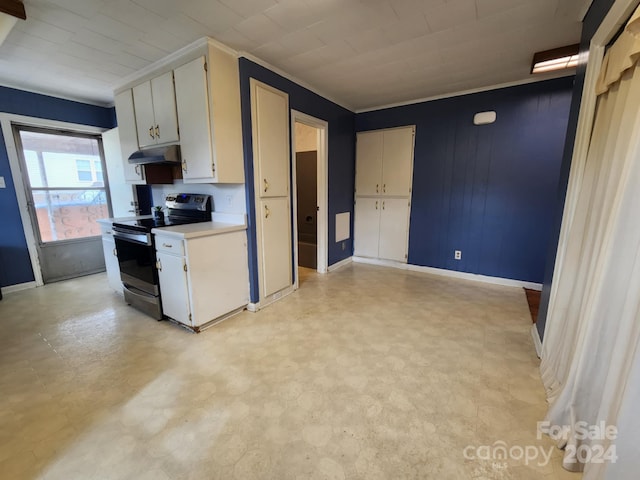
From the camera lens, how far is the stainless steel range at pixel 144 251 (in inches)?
96.2

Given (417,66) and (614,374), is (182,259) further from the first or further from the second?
(417,66)

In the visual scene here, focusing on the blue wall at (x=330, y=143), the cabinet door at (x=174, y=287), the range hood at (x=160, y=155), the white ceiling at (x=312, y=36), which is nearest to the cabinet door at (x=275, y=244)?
the blue wall at (x=330, y=143)

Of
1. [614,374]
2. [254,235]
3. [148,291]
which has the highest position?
[254,235]

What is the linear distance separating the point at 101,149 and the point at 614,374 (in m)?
5.68

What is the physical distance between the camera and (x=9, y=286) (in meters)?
3.24

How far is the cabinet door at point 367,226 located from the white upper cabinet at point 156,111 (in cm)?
284

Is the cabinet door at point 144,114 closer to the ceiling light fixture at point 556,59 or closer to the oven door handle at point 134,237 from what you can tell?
the oven door handle at point 134,237

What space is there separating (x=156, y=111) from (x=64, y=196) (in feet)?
7.42

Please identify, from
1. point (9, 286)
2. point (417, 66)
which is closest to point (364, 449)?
point (417, 66)

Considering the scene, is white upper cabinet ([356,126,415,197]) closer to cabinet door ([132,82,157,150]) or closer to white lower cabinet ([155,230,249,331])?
white lower cabinet ([155,230,249,331])

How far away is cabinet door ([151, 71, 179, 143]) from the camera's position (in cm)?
254

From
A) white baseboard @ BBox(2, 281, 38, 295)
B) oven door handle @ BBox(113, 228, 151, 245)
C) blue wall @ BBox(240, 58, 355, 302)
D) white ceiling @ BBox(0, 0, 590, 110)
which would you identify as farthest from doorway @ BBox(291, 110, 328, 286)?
white baseboard @ BBox(2, 281, 38, 295)

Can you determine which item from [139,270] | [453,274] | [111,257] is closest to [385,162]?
[453,274]

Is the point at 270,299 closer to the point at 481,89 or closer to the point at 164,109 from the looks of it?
the point at 164,109
